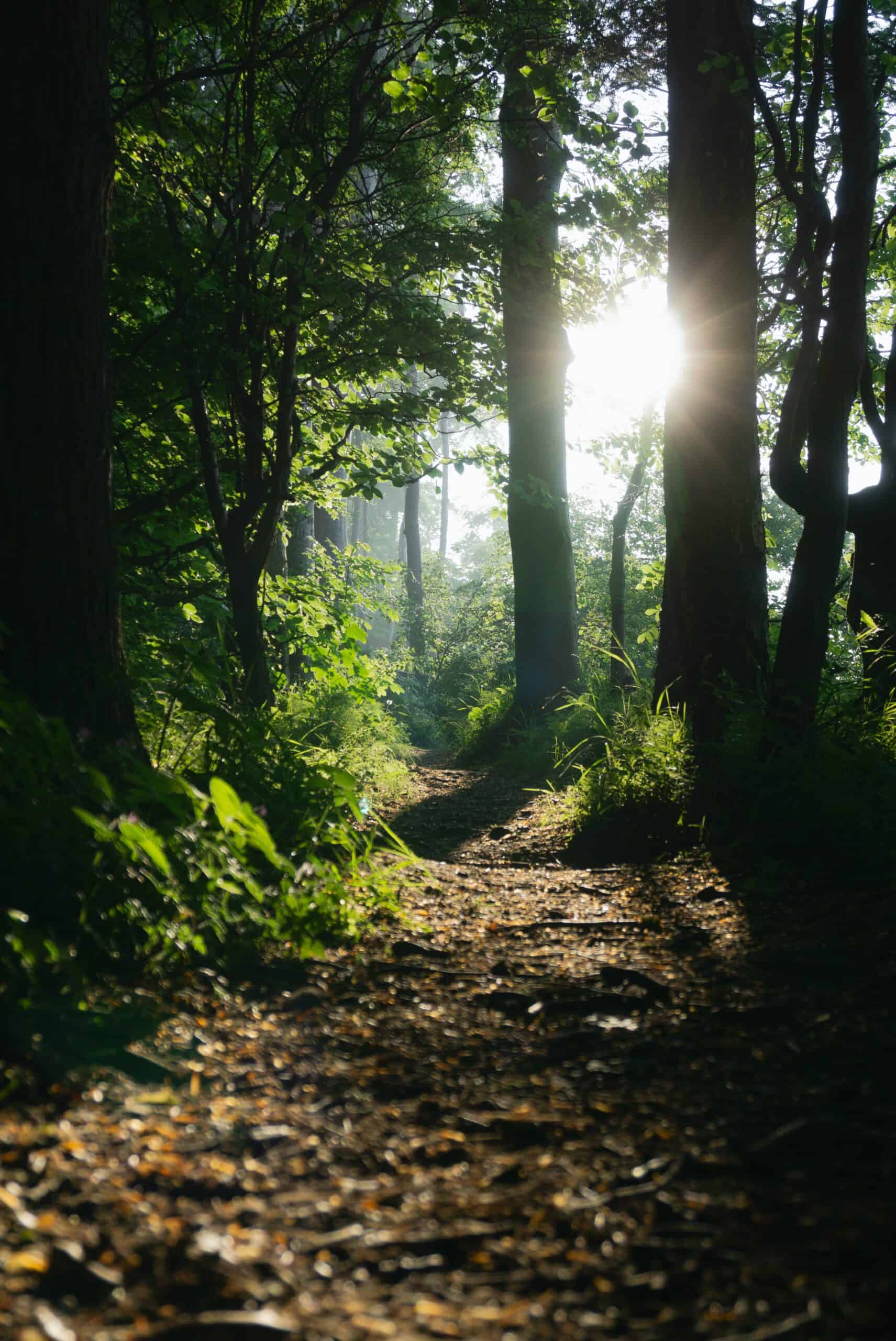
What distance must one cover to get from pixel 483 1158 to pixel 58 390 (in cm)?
292

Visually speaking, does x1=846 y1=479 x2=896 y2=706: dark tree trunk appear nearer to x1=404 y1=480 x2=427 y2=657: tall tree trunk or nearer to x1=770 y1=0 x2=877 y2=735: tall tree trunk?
x1=770 y1=0 x2=877 y2=735: tall tree trunk

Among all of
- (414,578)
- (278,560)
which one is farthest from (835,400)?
(414,578)

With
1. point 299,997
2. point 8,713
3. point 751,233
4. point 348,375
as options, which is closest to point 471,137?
point 348,375

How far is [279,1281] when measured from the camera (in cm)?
117

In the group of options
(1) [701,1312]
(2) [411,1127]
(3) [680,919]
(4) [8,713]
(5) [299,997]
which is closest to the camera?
(1) [701,1312]

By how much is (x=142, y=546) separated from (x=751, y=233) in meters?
4.82

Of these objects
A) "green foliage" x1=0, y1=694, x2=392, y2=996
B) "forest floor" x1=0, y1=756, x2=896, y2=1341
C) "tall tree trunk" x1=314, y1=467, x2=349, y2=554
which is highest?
"tall tree trunk" x1=314, y1=467, x2=349, y2=554

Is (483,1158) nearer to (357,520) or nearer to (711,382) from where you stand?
(711,382)

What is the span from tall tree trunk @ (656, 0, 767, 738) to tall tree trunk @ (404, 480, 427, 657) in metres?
16.6

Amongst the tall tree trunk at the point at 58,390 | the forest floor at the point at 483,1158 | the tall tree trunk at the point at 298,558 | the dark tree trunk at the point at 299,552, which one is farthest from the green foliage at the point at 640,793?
the dark tree trunk at the point at 299,552

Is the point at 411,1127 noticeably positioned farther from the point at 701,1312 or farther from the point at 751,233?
the point at 751,233

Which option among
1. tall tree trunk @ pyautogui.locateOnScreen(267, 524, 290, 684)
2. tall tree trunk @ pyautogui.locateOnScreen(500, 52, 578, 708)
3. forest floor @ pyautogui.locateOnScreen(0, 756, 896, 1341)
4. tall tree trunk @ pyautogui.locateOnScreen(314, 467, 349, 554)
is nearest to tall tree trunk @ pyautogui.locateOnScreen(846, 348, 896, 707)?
forest floor @ pyautogui.locateOnScreen(0, 756, 896, 1341)

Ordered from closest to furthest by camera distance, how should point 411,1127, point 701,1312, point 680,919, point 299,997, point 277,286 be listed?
point 701,1312
point 411,1127
point 299,997
point 680,919
point 277,286

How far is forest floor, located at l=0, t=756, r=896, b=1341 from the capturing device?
3.69ft
